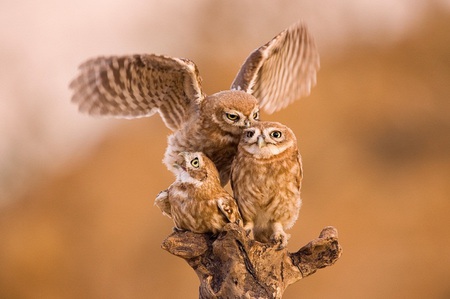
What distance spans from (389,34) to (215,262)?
4.17 meters

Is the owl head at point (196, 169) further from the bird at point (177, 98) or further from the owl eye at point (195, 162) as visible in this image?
the bird at point (177, 98)

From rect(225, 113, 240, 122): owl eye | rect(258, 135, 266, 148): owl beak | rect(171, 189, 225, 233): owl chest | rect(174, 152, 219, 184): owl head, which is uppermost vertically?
rect(225, 113, 240, 122): owl eye

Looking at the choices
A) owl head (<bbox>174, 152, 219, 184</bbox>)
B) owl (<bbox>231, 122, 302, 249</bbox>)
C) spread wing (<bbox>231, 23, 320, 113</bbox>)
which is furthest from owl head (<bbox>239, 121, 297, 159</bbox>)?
spread wing (<bbox>231, 23, 320, 113</bbox>)

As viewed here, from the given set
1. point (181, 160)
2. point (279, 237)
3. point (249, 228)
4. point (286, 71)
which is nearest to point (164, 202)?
point (181, 160)

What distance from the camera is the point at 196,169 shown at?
243cm

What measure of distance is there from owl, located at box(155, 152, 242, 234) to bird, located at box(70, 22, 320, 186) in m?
0.15

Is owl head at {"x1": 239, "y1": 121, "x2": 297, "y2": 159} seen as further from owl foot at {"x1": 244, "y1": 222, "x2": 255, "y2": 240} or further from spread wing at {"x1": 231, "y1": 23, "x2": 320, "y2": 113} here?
spread wing at {"x1": 231, "y1": 23, "x2": 320, "y2": 113}

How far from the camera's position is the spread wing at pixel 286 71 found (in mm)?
3021

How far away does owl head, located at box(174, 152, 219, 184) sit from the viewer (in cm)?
243

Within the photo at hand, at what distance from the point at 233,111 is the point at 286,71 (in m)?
0.68

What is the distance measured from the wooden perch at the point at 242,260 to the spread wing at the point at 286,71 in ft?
2.67

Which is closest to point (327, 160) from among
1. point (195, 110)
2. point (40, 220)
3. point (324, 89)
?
point (324, 89)

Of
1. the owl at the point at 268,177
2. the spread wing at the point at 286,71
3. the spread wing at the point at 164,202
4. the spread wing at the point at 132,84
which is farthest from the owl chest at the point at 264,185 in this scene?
the spread wing at the point at 286,71

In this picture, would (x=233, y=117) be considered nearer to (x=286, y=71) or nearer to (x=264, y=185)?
(x=264, y=185)
